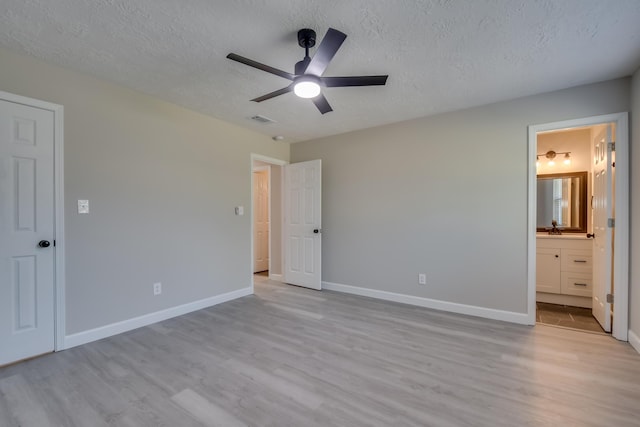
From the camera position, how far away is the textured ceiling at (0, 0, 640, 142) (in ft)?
5.90

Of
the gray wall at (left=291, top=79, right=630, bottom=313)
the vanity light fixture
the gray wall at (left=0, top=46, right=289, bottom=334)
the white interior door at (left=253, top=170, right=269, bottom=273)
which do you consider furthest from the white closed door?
the vanity light fixture

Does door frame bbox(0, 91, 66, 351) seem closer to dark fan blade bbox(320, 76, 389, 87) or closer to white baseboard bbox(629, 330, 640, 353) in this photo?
dark fan blade bbox(320, 76, 389, 87)

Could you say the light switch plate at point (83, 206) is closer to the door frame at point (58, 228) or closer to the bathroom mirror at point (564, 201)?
the door frame at point (58, 228)

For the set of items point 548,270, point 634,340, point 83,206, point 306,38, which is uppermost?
point 306,38

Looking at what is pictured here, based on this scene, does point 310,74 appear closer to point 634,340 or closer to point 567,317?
point 634,340

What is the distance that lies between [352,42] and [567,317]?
3891 mm

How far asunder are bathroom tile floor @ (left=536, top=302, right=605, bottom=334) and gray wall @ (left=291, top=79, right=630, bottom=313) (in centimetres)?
58

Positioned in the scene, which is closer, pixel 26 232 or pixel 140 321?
pixel 26 232

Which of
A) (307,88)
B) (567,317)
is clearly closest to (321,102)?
(307,88)

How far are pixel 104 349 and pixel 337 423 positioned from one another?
2188 mm

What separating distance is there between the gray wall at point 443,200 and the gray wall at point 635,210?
0.51 ft

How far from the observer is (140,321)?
10.0ft

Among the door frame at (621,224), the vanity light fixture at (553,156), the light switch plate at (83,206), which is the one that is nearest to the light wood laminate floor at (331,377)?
the door frame at (621,224)

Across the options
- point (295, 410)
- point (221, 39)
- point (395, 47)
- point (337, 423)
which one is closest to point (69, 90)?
point (221, 39)
